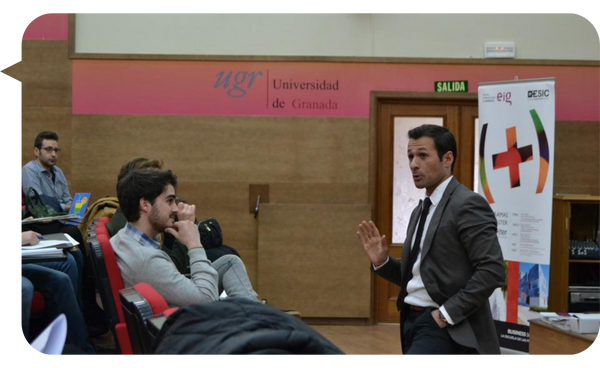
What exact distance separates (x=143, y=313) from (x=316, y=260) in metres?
5.12

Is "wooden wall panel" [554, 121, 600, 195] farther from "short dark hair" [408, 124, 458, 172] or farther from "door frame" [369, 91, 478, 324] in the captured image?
"short dark hair" [408, 124, 458, 172]

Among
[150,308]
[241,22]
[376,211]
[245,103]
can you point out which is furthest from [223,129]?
[150,308]

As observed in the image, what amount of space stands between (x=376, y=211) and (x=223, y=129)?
174 centimetres

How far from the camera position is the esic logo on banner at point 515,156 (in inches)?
234

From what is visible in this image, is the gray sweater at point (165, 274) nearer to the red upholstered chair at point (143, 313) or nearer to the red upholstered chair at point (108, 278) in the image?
the red upholstered chair at point (108, 278)

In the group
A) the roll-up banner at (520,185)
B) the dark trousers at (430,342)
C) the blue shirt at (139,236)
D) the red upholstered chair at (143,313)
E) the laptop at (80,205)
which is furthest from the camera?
the roll-up banner at (520,185)

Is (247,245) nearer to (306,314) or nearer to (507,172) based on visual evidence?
(306,314)

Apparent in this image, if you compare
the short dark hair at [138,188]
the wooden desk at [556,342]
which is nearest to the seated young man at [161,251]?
the short dark hair at [138,188]

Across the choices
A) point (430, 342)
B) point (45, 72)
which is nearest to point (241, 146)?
point (45, 72)

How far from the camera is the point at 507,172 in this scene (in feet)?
19.9

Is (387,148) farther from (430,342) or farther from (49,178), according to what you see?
(430,342)

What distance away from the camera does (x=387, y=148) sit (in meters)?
7.24

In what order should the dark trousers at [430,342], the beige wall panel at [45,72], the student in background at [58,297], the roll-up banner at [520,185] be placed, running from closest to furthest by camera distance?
the dark trousers at [430,342], the student in background at [58,297], the roll-up banner at [520,185], the beige wall panel at [45,72]

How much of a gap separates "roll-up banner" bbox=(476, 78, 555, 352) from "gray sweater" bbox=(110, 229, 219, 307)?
12.4 ft
